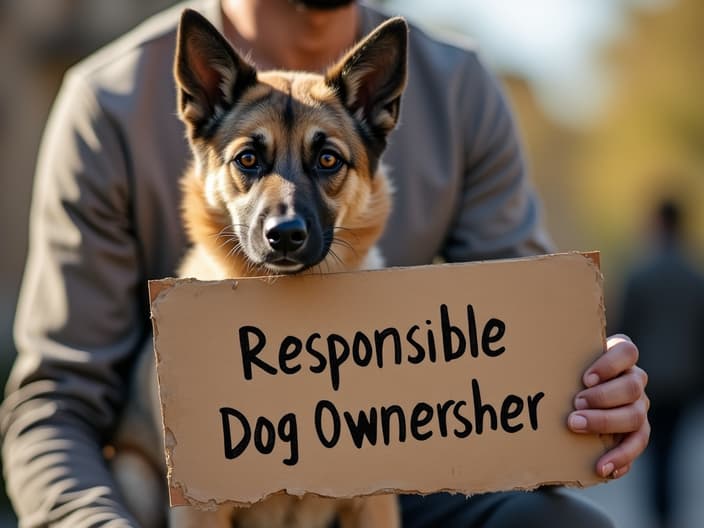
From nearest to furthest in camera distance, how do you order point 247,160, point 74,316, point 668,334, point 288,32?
point 247,160 < point 74,316 < point 288,32 < point 668,334

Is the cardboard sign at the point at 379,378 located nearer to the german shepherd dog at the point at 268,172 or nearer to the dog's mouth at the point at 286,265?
the dog's mouth at the point at 286,265

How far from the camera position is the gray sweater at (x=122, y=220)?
3.14m

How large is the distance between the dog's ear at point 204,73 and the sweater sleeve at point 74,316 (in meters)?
0.39

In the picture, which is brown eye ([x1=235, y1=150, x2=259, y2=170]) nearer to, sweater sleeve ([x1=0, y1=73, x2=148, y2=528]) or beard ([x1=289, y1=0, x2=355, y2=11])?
sweater sleeve ([x1=0, y1=73, x2=148, y2=528])

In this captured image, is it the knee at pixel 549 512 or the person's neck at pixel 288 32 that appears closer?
the knee at pixel 549 512

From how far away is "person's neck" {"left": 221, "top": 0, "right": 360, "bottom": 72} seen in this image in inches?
143

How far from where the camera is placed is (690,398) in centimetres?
838

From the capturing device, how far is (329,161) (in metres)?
3.15

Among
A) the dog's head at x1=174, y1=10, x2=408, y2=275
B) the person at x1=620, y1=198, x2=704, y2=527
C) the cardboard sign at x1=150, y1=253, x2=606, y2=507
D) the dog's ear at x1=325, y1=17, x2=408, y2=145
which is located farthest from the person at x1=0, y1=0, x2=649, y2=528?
the person at x1=620, y1=198, x2=704, y2=527

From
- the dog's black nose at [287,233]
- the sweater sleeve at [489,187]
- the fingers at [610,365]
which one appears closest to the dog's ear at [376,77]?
the sweater sleeve at [489,187]

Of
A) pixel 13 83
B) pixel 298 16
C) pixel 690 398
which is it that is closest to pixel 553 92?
pixel 13 83

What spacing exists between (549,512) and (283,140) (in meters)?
1.40

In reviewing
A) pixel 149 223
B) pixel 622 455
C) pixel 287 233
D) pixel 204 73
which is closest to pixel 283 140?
pixel 204 73

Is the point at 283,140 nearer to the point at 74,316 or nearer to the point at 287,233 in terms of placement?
the point at 287,233
